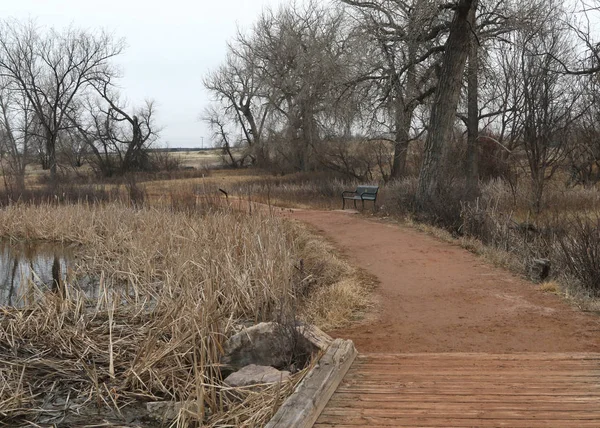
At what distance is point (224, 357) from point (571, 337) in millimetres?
3307

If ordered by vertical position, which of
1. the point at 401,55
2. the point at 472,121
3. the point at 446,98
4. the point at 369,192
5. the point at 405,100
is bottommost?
the point at 369,192

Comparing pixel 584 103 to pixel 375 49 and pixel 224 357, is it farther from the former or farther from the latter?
pixel 224 357

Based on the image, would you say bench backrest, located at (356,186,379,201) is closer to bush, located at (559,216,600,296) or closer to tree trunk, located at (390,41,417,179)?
tree trunk, located at (390,41,417,179)

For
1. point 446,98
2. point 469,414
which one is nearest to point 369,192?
point 446,98

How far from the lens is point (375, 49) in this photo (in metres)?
18.1

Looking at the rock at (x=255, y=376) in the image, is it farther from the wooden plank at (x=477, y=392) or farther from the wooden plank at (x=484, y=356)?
the wooden plank at (x=477, y=392)

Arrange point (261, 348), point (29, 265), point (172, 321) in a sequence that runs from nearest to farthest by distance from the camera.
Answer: point (261, 348), point (172, 321), point (29, 265)

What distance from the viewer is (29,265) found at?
11.7m

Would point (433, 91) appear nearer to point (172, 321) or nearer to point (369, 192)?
point (369, 192)

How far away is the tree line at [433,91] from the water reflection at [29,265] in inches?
352

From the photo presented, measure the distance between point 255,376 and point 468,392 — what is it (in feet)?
5.71

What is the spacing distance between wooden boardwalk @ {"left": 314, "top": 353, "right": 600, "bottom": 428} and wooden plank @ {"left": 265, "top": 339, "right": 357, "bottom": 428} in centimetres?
6

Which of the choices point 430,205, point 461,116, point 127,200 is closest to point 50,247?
point 127,200

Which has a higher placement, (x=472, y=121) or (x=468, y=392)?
(x=472, y=121)
